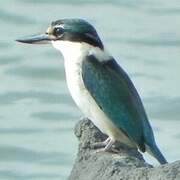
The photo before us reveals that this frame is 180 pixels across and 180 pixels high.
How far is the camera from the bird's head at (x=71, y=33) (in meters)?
8.55

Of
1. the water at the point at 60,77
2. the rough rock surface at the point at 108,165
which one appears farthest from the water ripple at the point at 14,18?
the rough rock surface at the point at 108,165

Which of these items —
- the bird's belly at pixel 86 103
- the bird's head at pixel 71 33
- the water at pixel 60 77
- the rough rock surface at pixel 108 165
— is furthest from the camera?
the water at pixel 60 77

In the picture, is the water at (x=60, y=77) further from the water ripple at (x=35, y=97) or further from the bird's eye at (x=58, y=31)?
the bird's eye at (x=58, y=31)

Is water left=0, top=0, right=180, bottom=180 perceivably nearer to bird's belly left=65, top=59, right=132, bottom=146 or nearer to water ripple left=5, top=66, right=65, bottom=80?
water ripple left=5, top=66, right=65, bottom=80

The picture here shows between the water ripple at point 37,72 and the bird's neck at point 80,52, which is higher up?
the bird's neck at point 80,52

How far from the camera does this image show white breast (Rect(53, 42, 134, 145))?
835 cm

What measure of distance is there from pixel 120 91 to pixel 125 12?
6.20 metres

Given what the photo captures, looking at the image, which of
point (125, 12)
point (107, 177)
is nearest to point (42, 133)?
point (125, 12)

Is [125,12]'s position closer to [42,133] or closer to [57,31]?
[42,133]

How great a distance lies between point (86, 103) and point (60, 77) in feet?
15.8

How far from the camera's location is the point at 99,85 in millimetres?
8562

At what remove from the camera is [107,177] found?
687 cm

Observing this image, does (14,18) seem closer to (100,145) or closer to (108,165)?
(100,145)

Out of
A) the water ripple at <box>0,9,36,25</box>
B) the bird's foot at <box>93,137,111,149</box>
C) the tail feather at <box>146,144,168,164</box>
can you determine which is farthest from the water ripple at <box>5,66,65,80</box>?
the bird's foot at <box>93,137,111,149</box>
